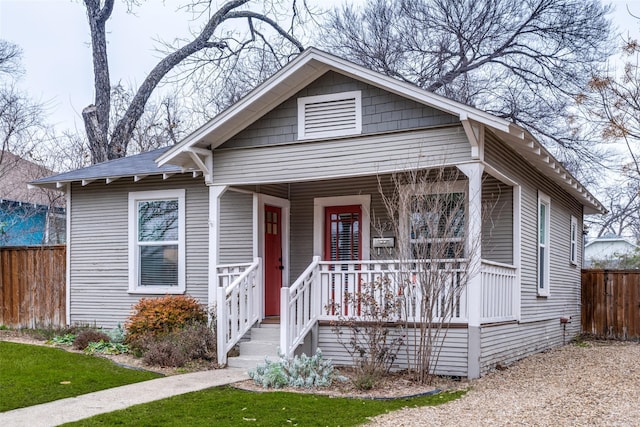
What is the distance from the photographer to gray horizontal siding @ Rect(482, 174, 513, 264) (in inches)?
421

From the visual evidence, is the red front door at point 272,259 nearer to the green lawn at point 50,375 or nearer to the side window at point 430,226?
the green lawn at point 50,375

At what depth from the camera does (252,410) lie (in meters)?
6.80

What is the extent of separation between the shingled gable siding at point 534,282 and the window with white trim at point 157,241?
5577 mm

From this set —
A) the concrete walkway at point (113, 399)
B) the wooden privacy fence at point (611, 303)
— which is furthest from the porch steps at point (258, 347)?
the wooden privacy fence at point (611, 303)

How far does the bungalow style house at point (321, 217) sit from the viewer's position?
8969 millimetres

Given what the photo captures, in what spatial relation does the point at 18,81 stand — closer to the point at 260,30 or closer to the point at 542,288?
the point at 260,30

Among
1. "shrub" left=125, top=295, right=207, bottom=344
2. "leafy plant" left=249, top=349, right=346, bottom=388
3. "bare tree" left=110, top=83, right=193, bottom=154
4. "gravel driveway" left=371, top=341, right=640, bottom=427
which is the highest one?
"bare tree" left=110, top=83, right=193, bottom=154

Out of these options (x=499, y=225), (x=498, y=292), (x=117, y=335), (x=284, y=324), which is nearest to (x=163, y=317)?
(x=117, y=335)

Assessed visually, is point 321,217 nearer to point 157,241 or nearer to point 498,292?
point 157,241

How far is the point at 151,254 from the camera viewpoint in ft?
40.7

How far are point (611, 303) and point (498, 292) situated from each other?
7.46 m

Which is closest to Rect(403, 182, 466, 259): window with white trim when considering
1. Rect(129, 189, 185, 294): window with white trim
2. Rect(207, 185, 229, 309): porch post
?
Rect(207, 185, 229, 309): porch post

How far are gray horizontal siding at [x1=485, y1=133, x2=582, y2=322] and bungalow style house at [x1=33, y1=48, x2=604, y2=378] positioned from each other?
5 centimetres

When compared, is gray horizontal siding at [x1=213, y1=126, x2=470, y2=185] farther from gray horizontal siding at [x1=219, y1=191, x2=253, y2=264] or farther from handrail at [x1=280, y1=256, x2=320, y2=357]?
handrail at [x1=280, y1=256, x2=320, y2=357]
